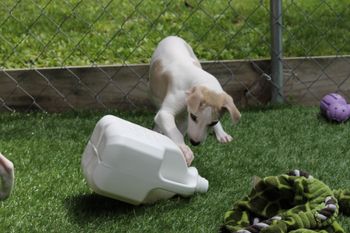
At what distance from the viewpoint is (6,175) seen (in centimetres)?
190

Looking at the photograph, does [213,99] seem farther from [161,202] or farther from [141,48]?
[141,48]

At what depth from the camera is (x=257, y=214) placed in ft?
8.51

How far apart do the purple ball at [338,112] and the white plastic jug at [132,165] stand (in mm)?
1367

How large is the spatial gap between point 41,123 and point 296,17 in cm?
245

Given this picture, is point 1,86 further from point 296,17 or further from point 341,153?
point 296,17

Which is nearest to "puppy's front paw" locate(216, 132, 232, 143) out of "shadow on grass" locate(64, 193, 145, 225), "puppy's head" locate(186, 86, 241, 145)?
"puppy's head" locate(186, 86, 241, 145)

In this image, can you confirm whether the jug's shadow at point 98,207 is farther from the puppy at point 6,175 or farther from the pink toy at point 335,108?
the pink toy at point 335,108

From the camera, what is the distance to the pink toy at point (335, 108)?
155 inches

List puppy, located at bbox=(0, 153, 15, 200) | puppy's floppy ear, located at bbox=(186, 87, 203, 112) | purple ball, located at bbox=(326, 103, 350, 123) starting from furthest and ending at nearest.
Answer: purple ball, located at bbox=(326, 103, 350, 123) → puppy's floppy ear, located at bbox=(186, 87, 203, 112) → puppy, located at bbox=(0, 153, 15, 200)

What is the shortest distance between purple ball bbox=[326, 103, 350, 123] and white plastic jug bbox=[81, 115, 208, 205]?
1367 mm

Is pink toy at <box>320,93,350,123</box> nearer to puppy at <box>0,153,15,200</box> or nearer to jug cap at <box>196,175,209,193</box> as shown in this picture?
jug cap at <box>196,175,209,193</box>

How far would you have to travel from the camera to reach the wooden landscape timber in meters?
4.13

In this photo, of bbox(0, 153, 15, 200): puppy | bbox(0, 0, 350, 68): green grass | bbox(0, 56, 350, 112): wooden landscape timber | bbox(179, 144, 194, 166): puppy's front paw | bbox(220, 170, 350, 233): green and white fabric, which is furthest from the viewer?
bbox(0, 0, 350, 68): green grass

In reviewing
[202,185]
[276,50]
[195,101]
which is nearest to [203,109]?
[195,101]
